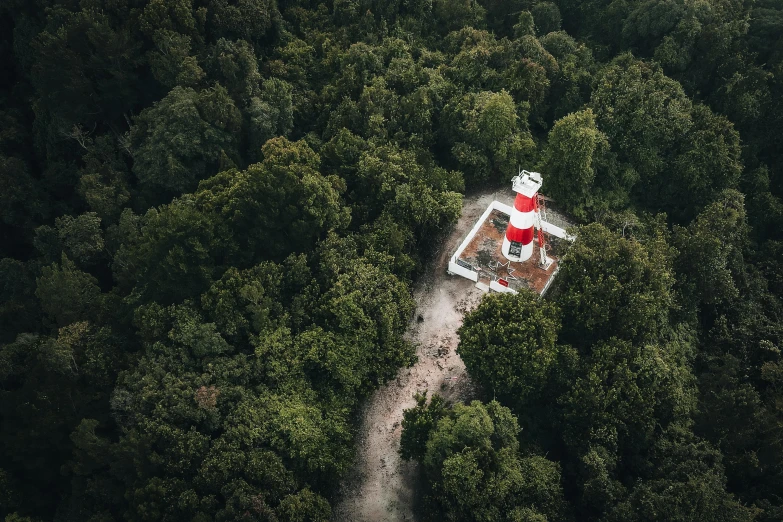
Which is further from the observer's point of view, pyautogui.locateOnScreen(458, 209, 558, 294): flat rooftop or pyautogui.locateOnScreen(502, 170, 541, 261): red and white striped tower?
pyautogui.locateOnScreen(458, 209, 558, 294): flat rooftop

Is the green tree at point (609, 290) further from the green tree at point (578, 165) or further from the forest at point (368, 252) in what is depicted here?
the green tree at point (578, 165)

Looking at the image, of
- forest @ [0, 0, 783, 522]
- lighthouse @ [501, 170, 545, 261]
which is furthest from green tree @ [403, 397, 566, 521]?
lighthouse @ [501, 170, 545, 261]

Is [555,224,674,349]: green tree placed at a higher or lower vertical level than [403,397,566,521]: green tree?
higher

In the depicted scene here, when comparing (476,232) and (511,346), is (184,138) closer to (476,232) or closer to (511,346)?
(476,232)

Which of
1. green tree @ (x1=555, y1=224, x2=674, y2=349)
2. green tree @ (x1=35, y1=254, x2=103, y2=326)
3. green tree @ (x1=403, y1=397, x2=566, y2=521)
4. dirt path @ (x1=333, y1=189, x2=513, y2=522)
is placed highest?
green tree @ (x1=555, y1=224, x2=674, y2=349)

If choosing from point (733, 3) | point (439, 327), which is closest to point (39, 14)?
point (439, 327)

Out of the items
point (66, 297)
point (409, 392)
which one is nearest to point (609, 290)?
point (409, 392)

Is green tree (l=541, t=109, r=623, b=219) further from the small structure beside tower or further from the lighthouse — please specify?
the lighthouse

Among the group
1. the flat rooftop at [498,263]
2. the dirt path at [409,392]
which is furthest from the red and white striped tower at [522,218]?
the dirt path at [409,392]
